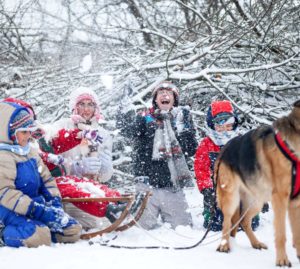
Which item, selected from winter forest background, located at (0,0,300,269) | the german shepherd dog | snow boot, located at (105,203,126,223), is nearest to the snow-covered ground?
the german shepherd dog

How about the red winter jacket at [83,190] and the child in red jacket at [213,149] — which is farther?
the child in red jacket at [213,149]

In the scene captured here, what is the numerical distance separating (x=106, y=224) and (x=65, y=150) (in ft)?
3.53

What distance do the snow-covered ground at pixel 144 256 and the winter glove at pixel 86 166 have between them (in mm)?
946

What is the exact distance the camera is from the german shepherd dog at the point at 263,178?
3176 mm

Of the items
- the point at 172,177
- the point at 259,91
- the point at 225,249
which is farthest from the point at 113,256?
the point at 259,91

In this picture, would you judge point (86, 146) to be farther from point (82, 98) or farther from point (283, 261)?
point (283, 261)

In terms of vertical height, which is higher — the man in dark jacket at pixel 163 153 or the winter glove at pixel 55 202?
the man in dark jacket at pixel 163 153

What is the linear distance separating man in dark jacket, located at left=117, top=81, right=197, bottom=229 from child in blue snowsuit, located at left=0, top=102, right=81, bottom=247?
1256mm

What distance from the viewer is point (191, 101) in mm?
7766

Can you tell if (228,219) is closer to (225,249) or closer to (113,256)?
(225,249)

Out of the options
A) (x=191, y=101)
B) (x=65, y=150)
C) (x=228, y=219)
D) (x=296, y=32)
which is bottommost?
(x=228, y=219)

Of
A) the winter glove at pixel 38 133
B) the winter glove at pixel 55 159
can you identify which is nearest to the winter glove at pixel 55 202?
the winter glove at pixel 55 159

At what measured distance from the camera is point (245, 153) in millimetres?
3578

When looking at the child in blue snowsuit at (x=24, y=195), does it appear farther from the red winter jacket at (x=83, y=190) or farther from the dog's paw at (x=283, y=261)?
the dog's paw at (x=283, y=261)
